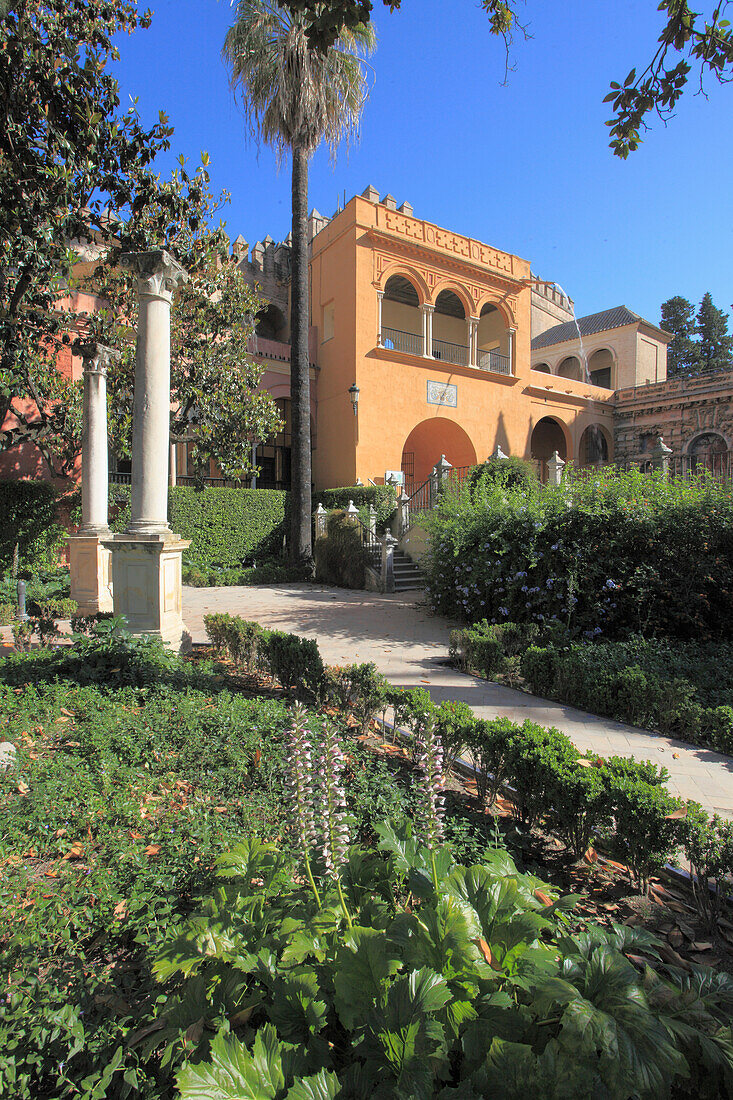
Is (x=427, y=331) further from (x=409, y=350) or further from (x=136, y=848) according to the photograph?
(x=136, y=848)

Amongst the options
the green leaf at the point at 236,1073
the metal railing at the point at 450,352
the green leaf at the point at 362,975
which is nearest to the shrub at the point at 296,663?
the green leaf at the point at 362,975

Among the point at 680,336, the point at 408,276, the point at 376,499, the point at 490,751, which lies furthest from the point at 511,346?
the point at 680,336

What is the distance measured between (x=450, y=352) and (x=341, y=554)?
12160 mm

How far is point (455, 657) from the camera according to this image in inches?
245

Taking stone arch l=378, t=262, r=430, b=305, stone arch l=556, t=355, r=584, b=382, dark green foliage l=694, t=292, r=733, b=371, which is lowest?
stone arch l=378, t=262, r=430, b=305

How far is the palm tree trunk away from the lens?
1371cm

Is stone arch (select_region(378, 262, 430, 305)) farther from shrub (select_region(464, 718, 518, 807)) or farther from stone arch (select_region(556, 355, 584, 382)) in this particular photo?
shrub (select_region(464, 718, 518, 807))

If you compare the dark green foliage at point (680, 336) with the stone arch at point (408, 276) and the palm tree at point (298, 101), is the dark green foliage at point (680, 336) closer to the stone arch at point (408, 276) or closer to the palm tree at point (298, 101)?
the stone arch at point (408, 276)

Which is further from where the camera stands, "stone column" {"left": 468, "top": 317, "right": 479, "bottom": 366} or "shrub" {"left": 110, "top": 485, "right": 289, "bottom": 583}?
"stone column" {"left": 468, "top": 317, "right": 479, "bottom": 366}

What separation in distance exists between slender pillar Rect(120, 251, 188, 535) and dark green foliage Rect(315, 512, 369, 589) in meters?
7.38

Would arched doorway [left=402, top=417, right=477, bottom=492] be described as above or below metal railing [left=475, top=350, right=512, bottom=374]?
below

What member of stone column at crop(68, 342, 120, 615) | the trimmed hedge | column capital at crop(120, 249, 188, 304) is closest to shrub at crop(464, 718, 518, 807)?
column capital at crop(120, 249, 188, 304)

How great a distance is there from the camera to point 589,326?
101ft

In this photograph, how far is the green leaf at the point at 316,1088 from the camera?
106 centimetres
